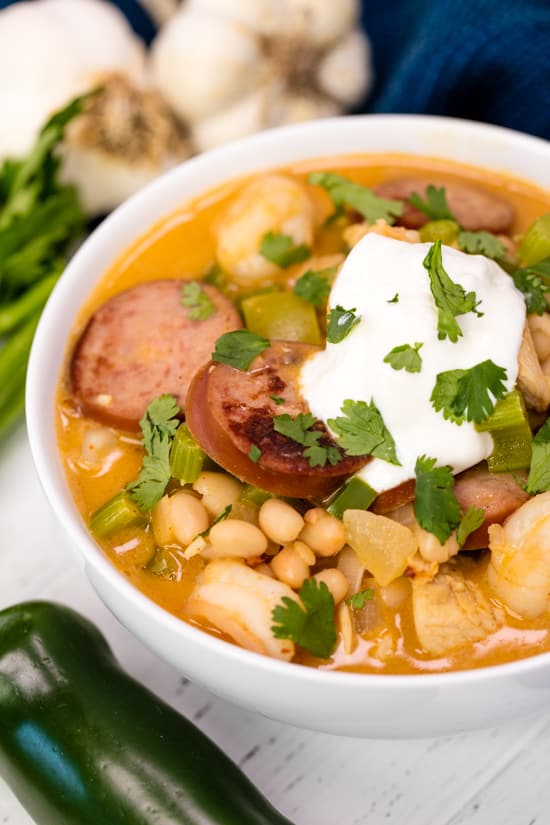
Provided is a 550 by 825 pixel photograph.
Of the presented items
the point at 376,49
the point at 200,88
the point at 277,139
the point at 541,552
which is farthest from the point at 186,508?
the point at 376,49

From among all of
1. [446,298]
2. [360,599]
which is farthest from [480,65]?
[360,599]

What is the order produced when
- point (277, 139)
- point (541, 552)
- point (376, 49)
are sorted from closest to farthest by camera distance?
point (541, 552) → point (277, 139) → point (376, 49)

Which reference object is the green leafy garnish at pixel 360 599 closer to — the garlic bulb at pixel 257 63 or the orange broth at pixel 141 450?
the orange broth at pixel 141 450

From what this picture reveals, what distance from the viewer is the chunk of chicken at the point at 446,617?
2.12 metres

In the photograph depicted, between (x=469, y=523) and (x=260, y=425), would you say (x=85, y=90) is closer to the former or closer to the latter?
(x=260, y=425)

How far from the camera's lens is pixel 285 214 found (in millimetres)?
2836

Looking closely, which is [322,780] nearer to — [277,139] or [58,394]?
[58,394]

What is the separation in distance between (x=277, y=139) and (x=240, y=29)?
79 centimetres

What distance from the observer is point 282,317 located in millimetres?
2566

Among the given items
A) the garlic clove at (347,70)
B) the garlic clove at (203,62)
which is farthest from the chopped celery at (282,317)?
the garlic clove at (347,70)

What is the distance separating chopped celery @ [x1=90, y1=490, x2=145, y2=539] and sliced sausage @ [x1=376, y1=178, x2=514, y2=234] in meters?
1.13

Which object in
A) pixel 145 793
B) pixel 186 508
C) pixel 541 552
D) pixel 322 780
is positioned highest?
pixel 186 508

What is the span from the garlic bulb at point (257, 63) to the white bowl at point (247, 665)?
0.84 meters

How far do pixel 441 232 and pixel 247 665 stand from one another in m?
1.31
